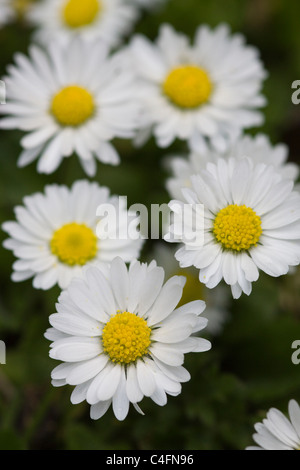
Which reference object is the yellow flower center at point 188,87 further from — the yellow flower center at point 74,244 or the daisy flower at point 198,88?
the yellow flower center at point 74,244

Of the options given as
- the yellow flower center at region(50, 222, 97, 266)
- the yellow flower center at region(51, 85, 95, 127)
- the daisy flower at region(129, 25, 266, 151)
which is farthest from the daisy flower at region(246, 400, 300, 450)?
the yellow flower center at region(51, 85, 95, 127)

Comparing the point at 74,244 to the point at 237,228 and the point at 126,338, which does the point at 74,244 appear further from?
the point at 237,228

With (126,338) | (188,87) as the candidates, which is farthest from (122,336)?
(188,87)

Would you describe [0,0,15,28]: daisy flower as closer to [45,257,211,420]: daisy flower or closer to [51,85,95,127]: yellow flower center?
[51,85,95,127]: yellow flower center

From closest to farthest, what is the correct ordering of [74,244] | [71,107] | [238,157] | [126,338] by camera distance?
[126,338] → [74,244] → [238,157] → [71,107]
